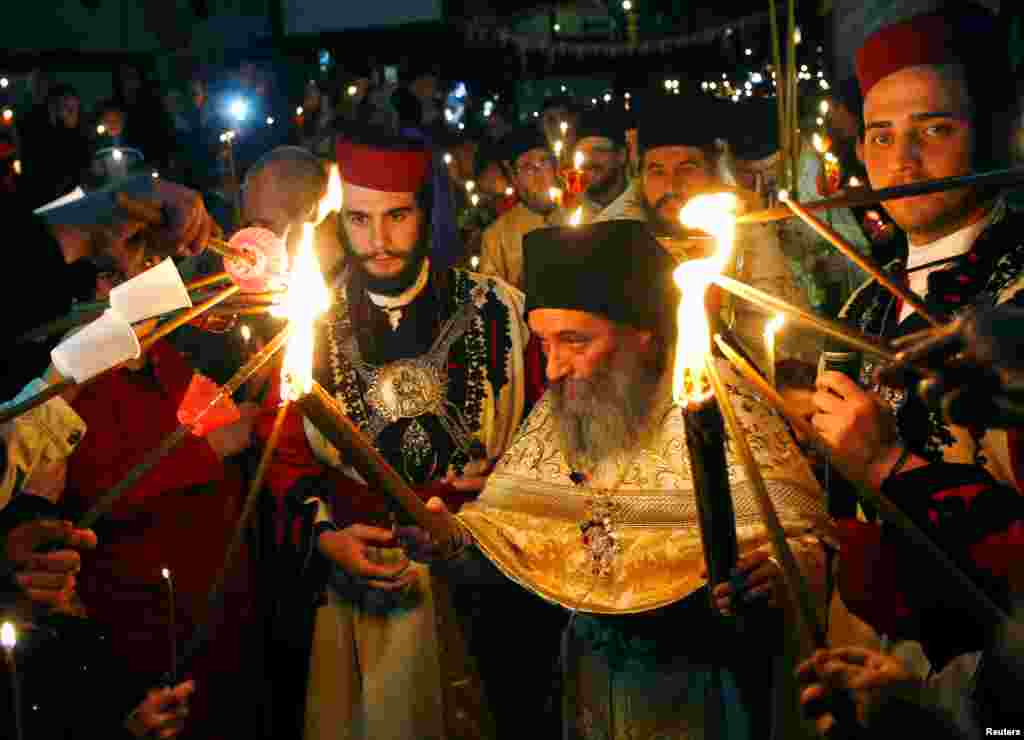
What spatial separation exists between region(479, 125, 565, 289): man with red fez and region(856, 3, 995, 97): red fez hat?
503 centimetres

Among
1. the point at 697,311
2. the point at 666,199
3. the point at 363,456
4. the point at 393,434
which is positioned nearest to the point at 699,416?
the point at 697,311

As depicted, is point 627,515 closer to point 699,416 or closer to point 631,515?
point 631,515

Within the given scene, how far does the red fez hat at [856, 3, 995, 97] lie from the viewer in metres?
3.20

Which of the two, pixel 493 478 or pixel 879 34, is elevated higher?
pixel 879 34

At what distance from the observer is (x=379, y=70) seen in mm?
16984

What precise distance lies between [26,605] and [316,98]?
32.7 feet

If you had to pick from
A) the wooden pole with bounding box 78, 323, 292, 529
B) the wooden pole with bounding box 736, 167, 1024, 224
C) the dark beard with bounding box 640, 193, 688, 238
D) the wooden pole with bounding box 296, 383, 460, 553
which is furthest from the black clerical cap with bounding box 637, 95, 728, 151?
the wooden pole with bounding box 78, 323, 292, 529

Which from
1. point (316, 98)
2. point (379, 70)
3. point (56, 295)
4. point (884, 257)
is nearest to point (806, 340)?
point (884, 257)

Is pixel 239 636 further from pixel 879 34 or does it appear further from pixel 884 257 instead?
pixel 879 34

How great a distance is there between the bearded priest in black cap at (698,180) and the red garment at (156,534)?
228 centimetres

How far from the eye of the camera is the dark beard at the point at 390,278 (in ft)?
15.9

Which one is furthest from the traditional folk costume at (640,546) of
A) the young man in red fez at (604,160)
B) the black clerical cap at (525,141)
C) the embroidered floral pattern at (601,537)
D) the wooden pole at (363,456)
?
the black clerical cap at (525,141)

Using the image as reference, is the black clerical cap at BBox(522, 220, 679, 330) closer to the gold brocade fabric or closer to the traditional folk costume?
the traditional folk costume

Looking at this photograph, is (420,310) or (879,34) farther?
(420,310)
